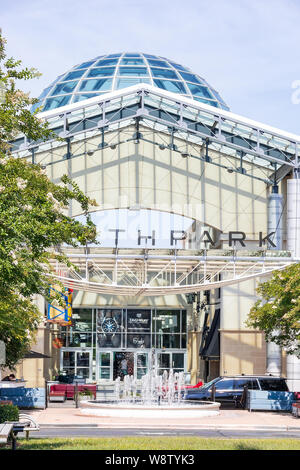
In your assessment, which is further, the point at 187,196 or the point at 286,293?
the point at 187,196

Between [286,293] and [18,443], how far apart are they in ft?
56.2

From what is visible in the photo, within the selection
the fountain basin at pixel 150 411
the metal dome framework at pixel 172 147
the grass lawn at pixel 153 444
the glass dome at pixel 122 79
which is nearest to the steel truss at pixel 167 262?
the metal dome framework at pixel 172 147

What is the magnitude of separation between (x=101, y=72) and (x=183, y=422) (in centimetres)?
3257

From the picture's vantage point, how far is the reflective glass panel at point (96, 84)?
52.2 metres

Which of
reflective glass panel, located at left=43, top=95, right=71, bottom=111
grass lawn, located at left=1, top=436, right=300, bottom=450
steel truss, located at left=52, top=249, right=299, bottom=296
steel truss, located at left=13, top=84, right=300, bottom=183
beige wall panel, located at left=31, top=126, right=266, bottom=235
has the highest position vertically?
reflective glass panel, located at left=43, top=95, right=71, bottom=111

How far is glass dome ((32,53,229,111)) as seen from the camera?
52281mm

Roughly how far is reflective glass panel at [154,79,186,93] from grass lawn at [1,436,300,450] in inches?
1453

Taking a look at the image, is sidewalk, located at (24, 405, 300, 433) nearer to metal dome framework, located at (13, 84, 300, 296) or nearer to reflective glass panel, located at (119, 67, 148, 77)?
metal dome framework, located at (13, 84, 300, 296)

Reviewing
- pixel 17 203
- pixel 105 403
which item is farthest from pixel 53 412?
pixel 17 203

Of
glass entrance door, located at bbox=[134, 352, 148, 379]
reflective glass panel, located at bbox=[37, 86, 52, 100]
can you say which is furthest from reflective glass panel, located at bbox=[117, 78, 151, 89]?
glass entrance door, located at bbox=[134, 352, 148, 379]

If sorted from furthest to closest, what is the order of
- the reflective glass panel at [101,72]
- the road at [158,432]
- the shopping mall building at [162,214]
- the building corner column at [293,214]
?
the reflective glass panel at [101,72], the building corner column at [293,214], the shopping mall building at [162,214], the road at [158,432]

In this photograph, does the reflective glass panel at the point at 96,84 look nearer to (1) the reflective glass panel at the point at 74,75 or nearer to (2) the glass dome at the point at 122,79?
(2) the glass dome at the point at 122,79

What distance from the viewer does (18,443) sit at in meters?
17.5
